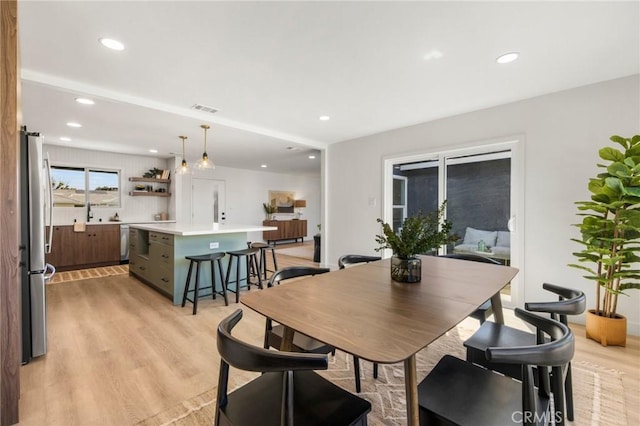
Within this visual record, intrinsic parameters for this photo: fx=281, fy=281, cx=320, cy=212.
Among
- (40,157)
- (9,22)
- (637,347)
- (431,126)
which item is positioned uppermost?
(431,126)

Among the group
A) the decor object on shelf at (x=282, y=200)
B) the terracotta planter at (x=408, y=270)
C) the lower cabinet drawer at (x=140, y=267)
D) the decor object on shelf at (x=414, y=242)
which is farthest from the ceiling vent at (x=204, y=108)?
the decor object on shelf at (x=282, y=200)

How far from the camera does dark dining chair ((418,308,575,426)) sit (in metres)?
0.86

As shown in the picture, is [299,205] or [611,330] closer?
[611,330]

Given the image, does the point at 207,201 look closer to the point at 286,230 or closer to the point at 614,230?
the point at 286,230

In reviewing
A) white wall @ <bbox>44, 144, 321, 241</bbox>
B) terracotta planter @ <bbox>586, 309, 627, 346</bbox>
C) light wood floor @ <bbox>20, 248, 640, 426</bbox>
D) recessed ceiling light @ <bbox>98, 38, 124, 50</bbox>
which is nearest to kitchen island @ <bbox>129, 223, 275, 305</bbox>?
light wood floor @ <bbox>20, 248, 640, 426</bbox>

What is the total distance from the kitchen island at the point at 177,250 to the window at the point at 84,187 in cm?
234

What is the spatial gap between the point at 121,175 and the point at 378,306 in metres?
6.95

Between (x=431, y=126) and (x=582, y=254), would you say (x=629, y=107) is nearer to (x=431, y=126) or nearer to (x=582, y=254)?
(x=582, y=254)

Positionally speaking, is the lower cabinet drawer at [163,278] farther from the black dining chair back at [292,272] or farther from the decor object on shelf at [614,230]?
the decor object on shelf at [614,230]

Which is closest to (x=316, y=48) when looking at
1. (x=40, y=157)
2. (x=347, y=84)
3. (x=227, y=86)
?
(x=347, y=84)

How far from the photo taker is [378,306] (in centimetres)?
120

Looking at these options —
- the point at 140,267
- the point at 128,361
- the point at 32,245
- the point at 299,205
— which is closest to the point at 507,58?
the point at 128,361

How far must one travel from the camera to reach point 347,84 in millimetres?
2846

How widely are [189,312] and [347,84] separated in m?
3.04
